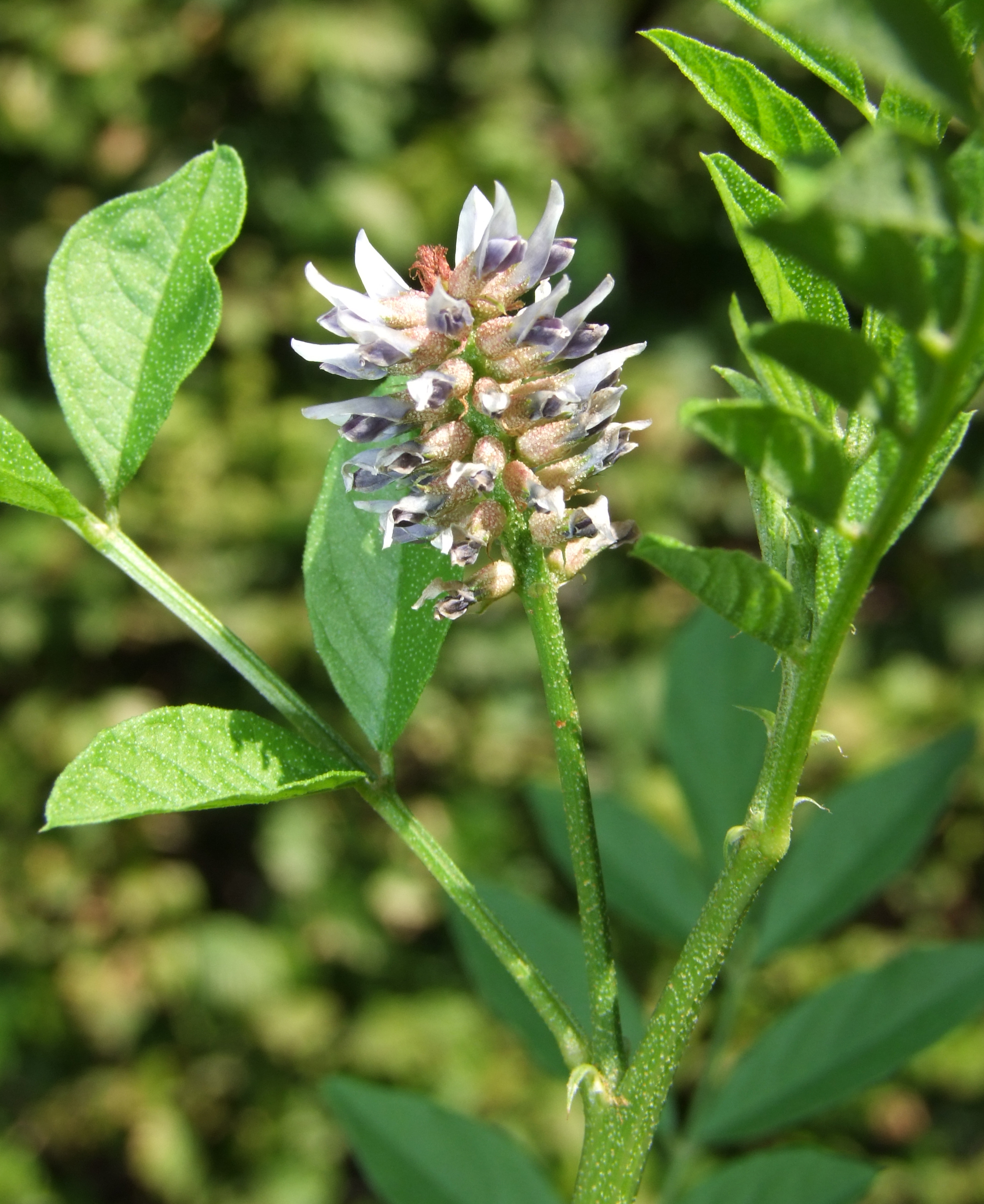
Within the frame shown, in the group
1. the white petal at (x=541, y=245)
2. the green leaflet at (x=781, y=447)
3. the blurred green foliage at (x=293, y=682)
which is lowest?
the blurred green foliage at (x=293, y=682)

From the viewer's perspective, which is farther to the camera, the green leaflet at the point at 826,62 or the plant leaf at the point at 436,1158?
the plant leaf at the point at 436,1158

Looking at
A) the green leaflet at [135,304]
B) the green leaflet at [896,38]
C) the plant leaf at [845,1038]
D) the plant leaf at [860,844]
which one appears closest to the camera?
the green leaflet at [896,38]

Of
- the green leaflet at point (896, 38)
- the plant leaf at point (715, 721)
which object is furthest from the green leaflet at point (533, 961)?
the green leaflet at point (896, 38)

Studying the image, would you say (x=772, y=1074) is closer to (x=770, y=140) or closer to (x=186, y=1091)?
(x=770, y=140)

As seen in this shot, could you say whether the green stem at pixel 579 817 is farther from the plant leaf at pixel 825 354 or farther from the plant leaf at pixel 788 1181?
the plant leaf at pixel 788 1181

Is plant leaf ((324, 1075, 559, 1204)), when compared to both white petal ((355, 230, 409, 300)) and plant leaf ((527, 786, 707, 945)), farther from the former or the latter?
white petal ((355, 230, 409, 300))

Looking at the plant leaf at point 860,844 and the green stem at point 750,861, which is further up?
the green stem at point 750,861
